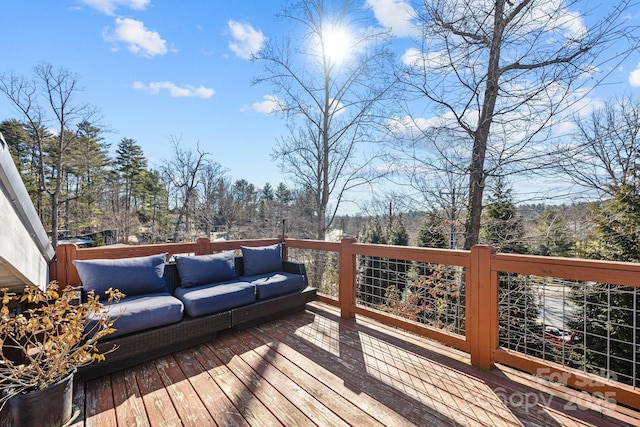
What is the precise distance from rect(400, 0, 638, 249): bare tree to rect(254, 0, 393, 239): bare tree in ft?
6.16

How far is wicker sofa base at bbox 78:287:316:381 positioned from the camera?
A: 7.39 ft

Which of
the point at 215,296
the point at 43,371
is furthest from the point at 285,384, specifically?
the point at 43,371

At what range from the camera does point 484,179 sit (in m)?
5.35

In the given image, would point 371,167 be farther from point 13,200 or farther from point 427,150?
point 13,200

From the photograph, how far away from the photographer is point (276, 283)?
3.48 meters

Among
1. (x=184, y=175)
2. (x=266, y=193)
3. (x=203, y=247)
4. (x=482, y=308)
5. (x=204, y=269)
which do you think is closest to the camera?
(x=482, y=308)

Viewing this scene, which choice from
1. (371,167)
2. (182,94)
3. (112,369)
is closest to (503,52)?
(371,167)

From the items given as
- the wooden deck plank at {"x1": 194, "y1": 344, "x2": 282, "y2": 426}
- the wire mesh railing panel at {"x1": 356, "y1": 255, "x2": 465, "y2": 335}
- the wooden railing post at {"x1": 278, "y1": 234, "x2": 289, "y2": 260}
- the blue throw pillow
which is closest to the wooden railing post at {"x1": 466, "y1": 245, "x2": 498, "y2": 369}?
the wire mesh railing panel at {"x1": 356, "y1": 255, "x2": 465, "y2": 335}

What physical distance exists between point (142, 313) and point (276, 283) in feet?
4.72

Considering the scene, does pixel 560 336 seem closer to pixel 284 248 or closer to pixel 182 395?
pixel 284 248

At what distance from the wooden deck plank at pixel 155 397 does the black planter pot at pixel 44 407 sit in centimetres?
44

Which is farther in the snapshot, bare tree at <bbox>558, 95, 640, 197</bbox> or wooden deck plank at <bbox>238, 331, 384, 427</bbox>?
bare tree at <bbox>558, 95, 640, 197</bbox>

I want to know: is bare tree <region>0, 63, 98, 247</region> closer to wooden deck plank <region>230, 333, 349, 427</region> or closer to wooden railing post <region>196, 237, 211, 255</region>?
wooden railing post <region>196, 237, 211, 255</region>

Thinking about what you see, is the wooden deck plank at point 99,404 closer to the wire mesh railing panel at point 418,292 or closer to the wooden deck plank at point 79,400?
the wooden deck plank at point 79,400
